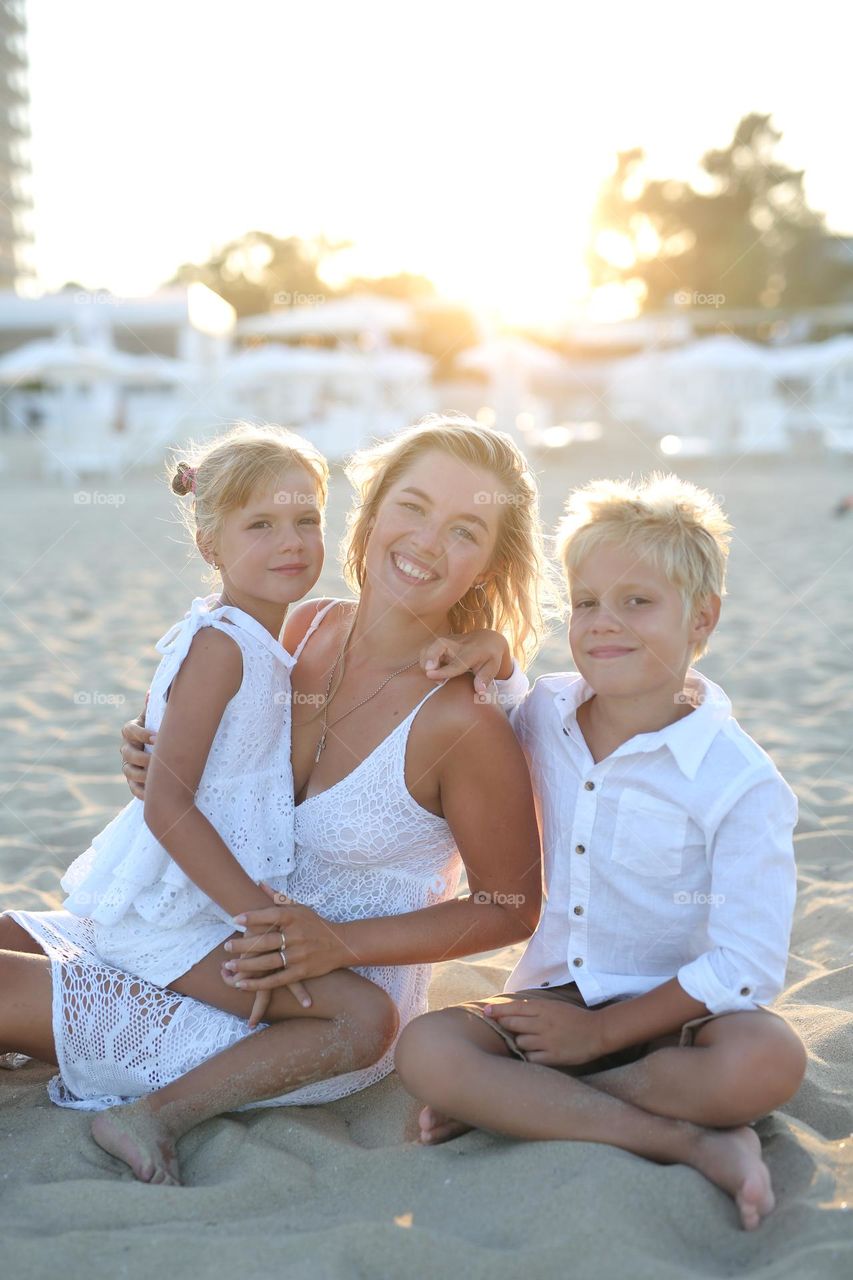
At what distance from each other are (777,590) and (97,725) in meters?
4.44

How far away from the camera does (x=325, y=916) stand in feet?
7.73

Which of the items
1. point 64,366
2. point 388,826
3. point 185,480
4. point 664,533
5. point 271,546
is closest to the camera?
point 664,533

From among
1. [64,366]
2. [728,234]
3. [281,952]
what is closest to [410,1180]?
[281,952]

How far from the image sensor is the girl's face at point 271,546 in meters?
2.39

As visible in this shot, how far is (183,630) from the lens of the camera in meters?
2.29

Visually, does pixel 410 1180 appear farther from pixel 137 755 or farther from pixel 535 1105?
pixel 137 755

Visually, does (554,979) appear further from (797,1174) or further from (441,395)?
(441,395)

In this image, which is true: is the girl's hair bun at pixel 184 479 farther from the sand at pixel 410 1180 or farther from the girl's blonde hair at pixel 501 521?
the sand at pixel 410 1180

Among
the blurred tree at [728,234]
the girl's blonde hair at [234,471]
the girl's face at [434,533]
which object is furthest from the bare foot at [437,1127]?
the blurred tree at [728,234]

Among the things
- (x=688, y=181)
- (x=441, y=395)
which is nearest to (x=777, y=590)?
(x=441, y=395)

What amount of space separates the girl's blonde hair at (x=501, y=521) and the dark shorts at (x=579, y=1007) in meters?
0.76

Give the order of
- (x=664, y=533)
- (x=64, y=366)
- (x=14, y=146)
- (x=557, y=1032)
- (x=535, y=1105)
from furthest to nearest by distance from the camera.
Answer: (x=14, y=146), (x=64, y=366), (x=664, y=533), (x=557, y=1032), (x=535, y=1105)

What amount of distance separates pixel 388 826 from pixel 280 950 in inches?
12.5

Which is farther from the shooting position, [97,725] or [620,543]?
[97,725]
